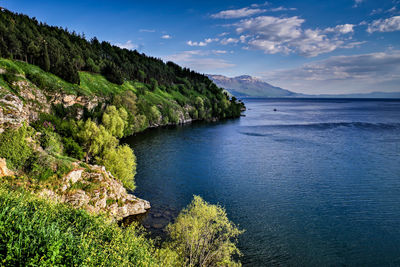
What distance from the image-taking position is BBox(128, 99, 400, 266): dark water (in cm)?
3975

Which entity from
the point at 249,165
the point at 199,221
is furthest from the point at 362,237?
the point at 249,165

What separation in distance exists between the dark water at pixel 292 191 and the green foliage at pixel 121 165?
5.23 meters

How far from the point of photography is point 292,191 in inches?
2344

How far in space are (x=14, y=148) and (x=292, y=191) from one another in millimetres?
60927

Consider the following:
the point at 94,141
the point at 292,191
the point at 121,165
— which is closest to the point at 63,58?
the point at 94,141

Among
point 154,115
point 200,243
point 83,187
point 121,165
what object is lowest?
point 200,243

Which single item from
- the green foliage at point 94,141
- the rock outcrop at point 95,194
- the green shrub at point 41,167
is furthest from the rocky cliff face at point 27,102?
the rock outcrop at point 95,194

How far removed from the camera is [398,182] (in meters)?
63.2

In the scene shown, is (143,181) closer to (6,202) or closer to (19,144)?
(19,144)

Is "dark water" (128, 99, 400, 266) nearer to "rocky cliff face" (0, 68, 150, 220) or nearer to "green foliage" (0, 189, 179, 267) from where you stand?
"rocky cliff face" (0, 68, 150, 220)

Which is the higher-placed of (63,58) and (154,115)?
(63,58)

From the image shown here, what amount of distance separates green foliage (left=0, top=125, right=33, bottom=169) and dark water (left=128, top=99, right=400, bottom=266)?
81.5ft

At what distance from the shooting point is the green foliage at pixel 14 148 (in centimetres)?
4006

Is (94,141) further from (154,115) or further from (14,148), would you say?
(154,115)
